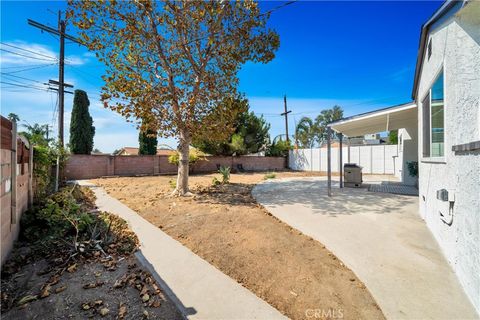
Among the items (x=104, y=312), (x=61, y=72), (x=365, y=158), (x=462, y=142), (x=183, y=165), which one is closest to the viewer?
(x=104, y=312)

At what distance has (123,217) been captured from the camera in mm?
5273

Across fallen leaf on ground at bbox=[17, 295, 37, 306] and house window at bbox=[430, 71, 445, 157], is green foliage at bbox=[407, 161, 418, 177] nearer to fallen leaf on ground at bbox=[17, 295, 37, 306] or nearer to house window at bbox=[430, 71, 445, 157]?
house window at bbox=[430, 71, 445, 157]

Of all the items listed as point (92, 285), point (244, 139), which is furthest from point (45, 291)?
point (244, 139)

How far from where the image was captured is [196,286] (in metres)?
2.62

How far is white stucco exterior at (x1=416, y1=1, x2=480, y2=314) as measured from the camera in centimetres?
230

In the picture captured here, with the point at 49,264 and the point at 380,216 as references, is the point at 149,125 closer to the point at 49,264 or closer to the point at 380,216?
the point at 49,264

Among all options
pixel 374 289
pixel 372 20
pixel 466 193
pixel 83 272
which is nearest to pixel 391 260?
pixel 374 289

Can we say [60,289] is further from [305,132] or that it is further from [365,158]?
[305,132]

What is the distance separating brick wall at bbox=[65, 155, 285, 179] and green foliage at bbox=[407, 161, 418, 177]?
44.5 ft

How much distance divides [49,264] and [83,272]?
60cm

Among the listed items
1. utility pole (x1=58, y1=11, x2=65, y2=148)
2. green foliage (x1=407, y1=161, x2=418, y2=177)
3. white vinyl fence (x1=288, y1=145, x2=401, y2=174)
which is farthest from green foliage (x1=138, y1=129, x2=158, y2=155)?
green foliage (x1=407, y1=161, x2=418, y2=177)

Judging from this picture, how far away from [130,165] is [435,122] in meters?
16.2

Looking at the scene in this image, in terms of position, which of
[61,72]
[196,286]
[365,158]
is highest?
[61,72]

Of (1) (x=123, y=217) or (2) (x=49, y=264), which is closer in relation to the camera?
(2) (x=49, y=264)
